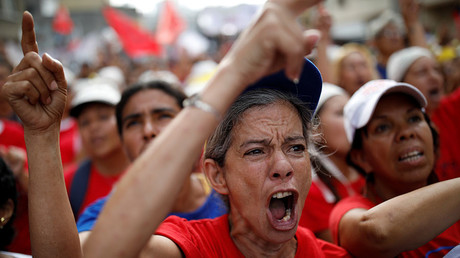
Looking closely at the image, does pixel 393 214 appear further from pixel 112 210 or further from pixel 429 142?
pixel 112 210

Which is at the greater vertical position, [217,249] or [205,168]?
[205,168]

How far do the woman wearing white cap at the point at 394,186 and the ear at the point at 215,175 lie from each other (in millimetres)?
696

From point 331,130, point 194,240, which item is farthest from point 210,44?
point 194,240

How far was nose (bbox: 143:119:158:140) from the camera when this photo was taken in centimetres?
264

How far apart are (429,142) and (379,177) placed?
35cm

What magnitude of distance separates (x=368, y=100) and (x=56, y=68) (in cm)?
165

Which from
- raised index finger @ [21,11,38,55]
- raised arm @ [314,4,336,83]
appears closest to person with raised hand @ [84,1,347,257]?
raised index finger @ [21,11,38,55]

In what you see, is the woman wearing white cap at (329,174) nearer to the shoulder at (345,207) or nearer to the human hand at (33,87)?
the shoulder at (345,207)

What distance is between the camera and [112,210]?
108 cm

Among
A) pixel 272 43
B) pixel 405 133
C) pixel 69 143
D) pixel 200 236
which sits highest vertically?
pixel 272 43

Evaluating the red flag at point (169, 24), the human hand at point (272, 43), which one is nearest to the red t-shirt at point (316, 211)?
the human hand at point (272, 43)

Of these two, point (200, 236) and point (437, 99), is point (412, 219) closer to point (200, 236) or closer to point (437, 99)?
point (200, 236)

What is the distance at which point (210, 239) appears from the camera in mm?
1674

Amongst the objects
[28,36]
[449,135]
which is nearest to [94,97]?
[28,36]
